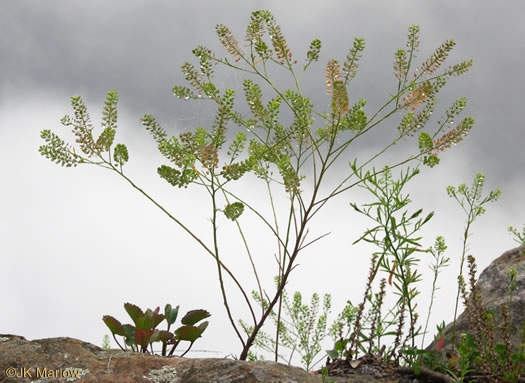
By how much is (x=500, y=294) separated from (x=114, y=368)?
299 cm

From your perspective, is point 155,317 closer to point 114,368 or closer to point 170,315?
point 170,315

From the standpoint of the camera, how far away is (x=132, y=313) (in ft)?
11.7

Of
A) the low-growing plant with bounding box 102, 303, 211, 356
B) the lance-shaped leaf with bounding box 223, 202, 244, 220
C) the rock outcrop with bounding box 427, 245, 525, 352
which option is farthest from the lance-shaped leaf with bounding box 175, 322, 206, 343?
the rock outcrop with bounding box 427, 245, 525, 352

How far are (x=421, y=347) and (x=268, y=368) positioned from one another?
1.40 m

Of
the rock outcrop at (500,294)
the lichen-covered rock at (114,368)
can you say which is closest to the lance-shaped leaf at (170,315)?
the lichen-covered rock at (114,368)

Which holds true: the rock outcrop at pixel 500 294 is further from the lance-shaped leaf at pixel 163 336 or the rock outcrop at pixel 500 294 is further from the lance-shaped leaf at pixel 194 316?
the lance-shaped leaf at pixel 163 336

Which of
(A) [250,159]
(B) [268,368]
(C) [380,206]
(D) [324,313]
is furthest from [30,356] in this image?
(D) [324,313]

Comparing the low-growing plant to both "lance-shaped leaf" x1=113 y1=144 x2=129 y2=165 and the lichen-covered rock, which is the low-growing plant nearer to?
the lichen-covered rock

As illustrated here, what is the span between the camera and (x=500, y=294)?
4371 mm

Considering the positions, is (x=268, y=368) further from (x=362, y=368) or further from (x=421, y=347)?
(x=421, y=347)

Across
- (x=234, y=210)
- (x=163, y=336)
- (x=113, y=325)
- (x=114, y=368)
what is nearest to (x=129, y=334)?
(x=113, y=325)

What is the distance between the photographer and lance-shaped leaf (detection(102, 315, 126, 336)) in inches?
140

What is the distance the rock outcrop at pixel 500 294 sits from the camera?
4020mm

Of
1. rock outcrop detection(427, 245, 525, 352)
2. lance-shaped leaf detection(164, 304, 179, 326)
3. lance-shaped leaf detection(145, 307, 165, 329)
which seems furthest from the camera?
rock outcrop detection(427, 245, 525, 352)
